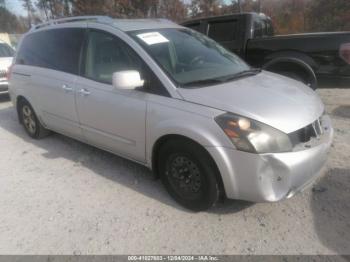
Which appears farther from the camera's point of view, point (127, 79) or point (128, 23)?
point (128, 23)

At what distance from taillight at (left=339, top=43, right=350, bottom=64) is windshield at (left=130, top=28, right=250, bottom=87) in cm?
212

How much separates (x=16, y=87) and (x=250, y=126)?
4.31 m

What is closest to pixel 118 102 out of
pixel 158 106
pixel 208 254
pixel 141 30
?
pixel 158 106

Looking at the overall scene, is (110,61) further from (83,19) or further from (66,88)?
(83,19)

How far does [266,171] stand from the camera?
265 cm

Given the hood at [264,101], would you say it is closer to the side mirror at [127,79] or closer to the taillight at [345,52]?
the side mirror at [127,79]

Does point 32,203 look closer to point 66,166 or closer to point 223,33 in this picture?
point 66,166

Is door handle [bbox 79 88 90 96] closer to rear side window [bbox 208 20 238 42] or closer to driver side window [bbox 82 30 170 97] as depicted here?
driver side window [bbox 82 30 170 97]

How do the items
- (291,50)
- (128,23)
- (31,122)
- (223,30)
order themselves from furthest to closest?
(223,30)
(291,50)
(31,122)
(128,23)

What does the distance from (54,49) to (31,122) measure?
1452mm

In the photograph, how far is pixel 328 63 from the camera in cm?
538

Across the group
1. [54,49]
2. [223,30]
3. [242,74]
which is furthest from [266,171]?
[223,30]

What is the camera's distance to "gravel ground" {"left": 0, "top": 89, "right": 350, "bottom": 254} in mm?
2770

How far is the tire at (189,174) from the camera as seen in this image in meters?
2.92
